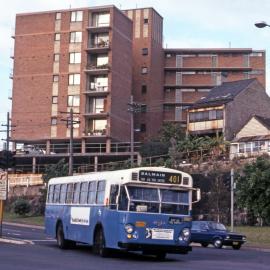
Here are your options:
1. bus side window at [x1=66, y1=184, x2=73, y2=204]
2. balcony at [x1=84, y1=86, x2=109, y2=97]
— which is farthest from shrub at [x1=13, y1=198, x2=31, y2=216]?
bus side window at [x1=66, y1=184, x2=73, y2=204]

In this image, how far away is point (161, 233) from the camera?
2031 centimetres

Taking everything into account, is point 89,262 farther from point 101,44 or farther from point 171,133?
point 101,44

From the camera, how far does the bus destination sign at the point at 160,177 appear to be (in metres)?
20.5

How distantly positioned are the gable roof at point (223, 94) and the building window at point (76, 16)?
19237mm

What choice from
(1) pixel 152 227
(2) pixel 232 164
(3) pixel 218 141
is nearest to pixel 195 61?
(3) pixel 218 141

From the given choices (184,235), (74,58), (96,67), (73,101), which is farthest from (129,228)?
(74,58)

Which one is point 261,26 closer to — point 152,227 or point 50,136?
point 152,227

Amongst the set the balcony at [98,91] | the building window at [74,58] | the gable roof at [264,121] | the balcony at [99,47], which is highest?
the balcony at [99,47]

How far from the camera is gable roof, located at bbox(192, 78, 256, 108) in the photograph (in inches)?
3284

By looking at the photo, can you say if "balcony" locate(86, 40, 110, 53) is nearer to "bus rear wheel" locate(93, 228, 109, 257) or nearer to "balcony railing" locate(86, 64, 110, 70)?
"balcony railing" locate(86, 64, 110, 70)

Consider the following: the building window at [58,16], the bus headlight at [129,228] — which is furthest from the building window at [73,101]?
the bus headlight at [129,228]

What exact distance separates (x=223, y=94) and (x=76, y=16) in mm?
22064

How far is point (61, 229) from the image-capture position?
1008 inches

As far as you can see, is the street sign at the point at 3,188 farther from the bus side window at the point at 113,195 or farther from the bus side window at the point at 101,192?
the bus side window at the point at 113,195
